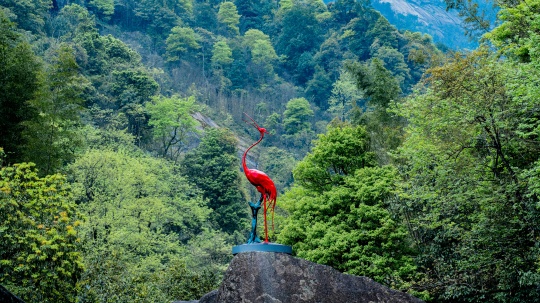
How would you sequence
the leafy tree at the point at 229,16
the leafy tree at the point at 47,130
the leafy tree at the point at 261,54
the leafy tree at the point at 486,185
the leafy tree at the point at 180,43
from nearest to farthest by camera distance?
the leafy tree at the point at 486,185
the leafy tree at the point at 47,130
the leafy tree at the point at 180,43
the leafy tree at the point at 261,54
the leafy tree at the point at 229,16

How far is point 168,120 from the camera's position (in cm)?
4131

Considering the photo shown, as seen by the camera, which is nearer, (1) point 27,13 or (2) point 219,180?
(2) point 219,180

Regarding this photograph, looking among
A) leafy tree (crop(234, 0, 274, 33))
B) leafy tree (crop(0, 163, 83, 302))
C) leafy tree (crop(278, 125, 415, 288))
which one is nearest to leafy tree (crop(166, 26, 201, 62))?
leafy tree (crop(234, 0, 274, 33))

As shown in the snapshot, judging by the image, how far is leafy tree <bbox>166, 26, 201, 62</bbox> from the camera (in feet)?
212

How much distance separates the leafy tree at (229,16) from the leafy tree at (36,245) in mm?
61829

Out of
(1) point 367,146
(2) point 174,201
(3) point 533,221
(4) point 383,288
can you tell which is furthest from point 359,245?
(2) point 174,201

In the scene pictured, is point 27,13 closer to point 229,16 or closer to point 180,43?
point 180,43

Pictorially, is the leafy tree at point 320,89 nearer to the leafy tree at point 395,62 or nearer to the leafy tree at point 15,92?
the leafy tree at point 395,62

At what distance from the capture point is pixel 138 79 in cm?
4334

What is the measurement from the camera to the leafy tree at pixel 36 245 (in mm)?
13945

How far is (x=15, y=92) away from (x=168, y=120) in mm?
20280

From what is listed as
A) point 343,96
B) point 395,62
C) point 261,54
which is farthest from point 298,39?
point 395,62

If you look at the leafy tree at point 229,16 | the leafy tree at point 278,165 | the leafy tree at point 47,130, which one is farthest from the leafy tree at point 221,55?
the leafy tree at point 47,130

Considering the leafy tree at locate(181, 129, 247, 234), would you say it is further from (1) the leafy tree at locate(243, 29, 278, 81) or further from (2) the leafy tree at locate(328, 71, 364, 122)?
(1) the leafy tree at locate(243, 29, 278, 81)
